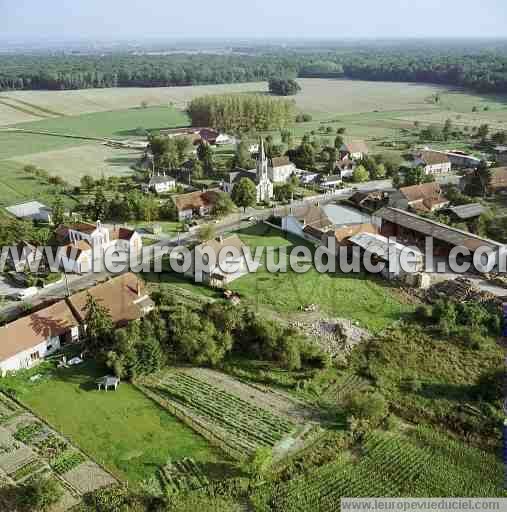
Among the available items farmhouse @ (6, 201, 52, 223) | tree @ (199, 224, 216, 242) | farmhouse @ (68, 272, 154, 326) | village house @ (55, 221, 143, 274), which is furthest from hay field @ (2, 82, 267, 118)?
farmhouse @ (68, 272, 154, 326)

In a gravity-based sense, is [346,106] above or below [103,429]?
above

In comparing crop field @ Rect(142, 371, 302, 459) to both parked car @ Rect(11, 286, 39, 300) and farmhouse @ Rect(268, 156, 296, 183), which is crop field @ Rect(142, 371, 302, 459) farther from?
farmhouse @ Rect(268, 156, 296, 183)

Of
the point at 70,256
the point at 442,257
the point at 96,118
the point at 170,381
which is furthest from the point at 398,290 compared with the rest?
the point at 96,118

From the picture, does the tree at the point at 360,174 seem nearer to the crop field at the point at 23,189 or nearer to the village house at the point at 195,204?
the village house at the point at 195,204

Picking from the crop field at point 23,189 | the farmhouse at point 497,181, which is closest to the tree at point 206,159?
the crop field at point 23,189

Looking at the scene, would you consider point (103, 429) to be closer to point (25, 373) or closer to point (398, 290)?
point (25, 373)
